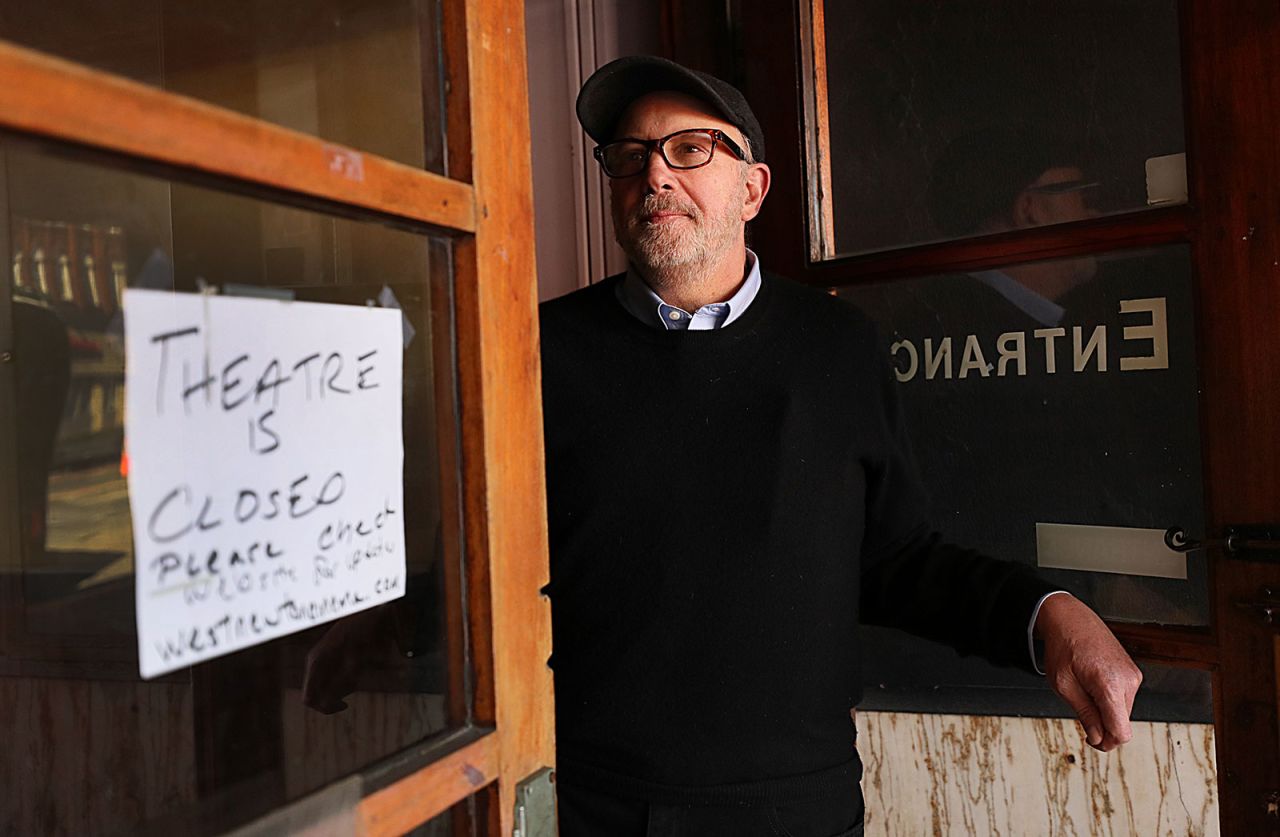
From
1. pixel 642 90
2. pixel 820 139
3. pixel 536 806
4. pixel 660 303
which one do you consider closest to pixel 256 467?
pixel 536 806

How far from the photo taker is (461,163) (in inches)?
22.3

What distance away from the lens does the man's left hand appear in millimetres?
937

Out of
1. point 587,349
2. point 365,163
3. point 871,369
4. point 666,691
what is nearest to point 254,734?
point 365,163

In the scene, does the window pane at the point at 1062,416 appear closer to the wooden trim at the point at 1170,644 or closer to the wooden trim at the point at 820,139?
the wooden trim at the point at 1170,644

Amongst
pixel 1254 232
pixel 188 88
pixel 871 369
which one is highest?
pixel 188 88

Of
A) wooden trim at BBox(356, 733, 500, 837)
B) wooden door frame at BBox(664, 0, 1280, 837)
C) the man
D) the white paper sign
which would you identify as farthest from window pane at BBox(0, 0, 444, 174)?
wooden door frame at BBox(664, 0, 1280, 837)

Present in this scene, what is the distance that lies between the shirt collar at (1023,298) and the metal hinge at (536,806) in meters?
1.04

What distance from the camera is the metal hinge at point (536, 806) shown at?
61 cm

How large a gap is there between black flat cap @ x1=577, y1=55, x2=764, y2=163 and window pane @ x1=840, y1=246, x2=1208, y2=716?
0.42 meters

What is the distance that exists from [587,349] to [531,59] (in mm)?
896

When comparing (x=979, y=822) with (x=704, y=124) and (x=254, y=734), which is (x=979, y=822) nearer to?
(x=704, y=124)

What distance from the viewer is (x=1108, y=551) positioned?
1314 millimetres

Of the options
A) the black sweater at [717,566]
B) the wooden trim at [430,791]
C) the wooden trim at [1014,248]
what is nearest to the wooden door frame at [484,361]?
the wooden trim at [430,791]

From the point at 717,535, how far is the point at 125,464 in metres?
0.77
